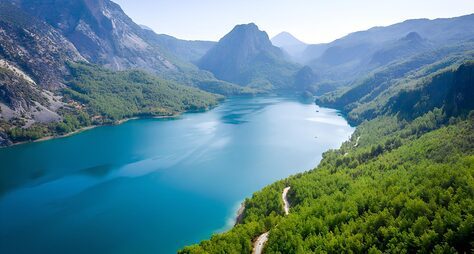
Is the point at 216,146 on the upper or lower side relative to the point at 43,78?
lower

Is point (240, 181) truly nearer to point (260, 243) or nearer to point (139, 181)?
point (139, 181)

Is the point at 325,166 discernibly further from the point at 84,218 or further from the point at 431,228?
the point at 84,218

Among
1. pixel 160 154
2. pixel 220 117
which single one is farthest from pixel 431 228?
pixel 220 117

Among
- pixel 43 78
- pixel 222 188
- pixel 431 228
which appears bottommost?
pixel 222 188

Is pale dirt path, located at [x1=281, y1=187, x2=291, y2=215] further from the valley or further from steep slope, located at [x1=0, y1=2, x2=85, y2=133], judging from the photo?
steep slope, located at [x1=0, y1=2, x2=85, y2=133]

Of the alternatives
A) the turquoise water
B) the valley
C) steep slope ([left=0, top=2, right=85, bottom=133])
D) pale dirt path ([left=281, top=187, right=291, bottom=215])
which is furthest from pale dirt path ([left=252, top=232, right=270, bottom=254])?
steep slope ([left=0, top=2, right=85, bottom=133])

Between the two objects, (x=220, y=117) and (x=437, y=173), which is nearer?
(x=437, y=173)
